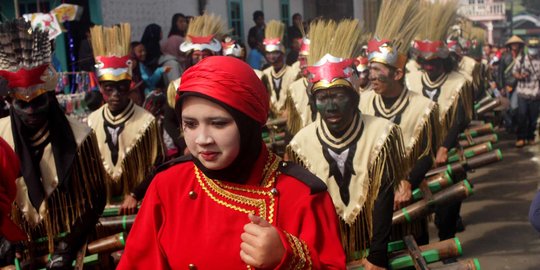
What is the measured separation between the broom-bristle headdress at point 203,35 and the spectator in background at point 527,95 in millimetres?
7367

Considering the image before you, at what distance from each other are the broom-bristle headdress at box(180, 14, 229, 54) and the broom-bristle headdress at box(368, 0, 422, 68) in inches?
98.0

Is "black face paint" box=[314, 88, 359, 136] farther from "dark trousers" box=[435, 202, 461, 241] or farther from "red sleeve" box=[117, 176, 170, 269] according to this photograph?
"dark trousers" box=[435, 202, 461, 241]

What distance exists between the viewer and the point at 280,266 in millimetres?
2400

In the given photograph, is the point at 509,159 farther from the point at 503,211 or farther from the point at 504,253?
the point at 504,253

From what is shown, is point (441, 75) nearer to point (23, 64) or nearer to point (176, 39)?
point (23, 64)

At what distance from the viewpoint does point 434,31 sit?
7.94m

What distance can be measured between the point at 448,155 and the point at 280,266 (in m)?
5.31

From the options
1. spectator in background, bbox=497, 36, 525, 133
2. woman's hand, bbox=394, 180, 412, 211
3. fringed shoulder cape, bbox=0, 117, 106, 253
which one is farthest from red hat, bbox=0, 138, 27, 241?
spectator in background, bbox=497, 36, 525, 133

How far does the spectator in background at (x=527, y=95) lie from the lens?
1396cm

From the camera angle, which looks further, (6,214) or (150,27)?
(150,27)

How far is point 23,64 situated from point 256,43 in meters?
10.9

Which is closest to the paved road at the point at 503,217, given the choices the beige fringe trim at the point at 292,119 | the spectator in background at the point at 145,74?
the beige fringe trim at the point at 292,119

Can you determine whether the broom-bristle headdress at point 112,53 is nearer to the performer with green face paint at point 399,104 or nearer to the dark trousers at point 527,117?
the performer with green face paint at point 399,104

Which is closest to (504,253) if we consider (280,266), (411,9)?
(411,9)
